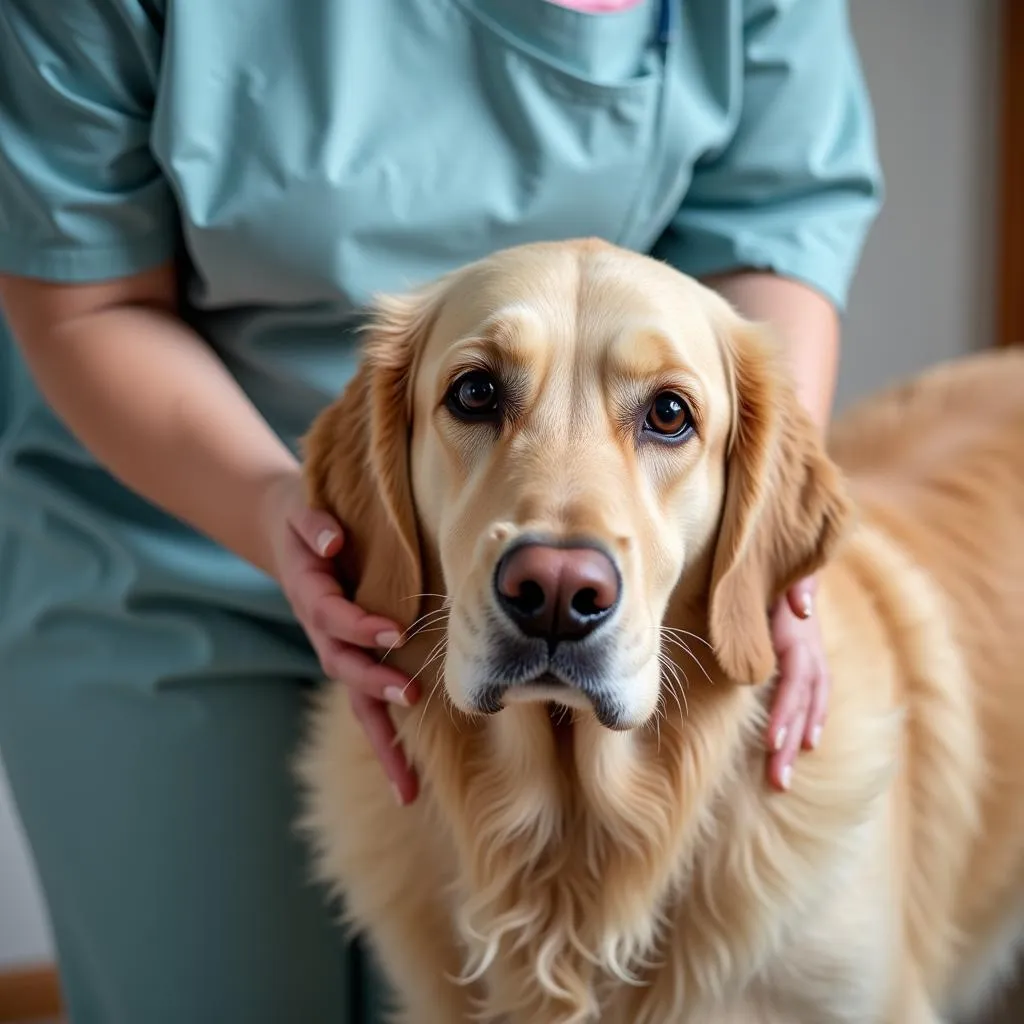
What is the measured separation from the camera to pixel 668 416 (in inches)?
37.7

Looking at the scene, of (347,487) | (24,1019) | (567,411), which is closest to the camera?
(567,411)

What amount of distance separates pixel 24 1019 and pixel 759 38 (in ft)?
6.16

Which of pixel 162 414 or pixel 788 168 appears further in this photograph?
pixel 788 168

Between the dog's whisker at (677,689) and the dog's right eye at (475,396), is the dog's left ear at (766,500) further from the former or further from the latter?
the dog's right eye at (475,396)

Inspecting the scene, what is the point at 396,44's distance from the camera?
1091mm

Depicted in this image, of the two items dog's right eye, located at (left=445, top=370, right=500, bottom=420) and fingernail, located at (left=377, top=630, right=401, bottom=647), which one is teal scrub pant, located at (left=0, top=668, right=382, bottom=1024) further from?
dog's right eye, located at (left=445, top=370, right=500, bottom=420)

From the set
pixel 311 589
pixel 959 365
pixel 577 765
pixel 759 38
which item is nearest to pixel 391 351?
pixel 311 589

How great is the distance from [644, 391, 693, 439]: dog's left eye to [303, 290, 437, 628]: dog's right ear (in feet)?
0.69

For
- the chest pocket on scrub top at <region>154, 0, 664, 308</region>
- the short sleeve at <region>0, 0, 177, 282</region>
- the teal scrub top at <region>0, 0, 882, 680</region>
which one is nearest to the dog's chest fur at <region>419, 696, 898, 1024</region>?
the teal scrub top at <region>0, 0, 882, 680</region>

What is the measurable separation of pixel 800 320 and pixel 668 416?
304 millimetres

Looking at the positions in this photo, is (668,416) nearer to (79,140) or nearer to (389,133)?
(389,133)

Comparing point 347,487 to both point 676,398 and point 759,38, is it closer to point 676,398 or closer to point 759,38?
point 676,398

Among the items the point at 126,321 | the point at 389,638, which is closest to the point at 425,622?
the point at 389,638

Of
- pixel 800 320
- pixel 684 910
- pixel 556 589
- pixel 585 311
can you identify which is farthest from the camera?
pixel 800 320
